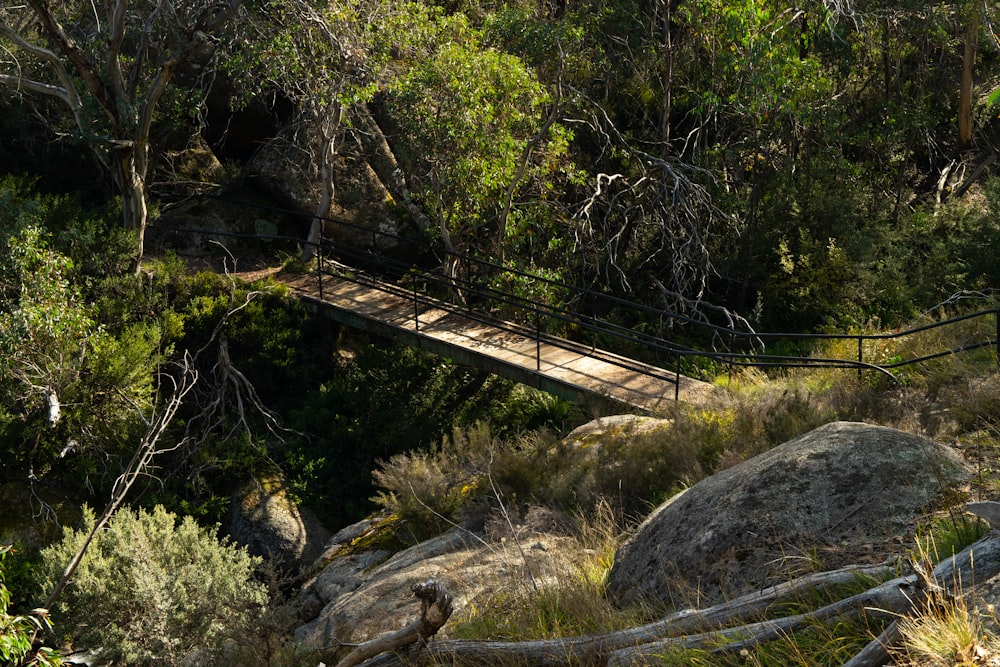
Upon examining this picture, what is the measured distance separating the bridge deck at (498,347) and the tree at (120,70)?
363cm

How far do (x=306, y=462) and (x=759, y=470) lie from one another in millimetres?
9868

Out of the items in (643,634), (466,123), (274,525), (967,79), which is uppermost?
(967,79)

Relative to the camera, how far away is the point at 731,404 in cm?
1016

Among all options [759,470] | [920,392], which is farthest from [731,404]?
[759,470]

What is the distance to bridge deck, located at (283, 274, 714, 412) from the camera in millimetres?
12227

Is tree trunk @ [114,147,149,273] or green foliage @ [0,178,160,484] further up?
tree trunk @ [114,147,149,273]

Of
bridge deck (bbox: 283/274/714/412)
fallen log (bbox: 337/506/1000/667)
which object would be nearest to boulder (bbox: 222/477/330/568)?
bridge deck (bbox: 283/274/714/412)

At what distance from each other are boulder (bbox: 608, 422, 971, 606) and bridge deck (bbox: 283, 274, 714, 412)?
508 centimetres

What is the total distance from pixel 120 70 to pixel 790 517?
13.4 m

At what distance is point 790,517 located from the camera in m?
5.54

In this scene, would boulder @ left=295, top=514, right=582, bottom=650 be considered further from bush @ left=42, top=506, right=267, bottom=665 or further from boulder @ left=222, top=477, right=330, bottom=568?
boulder @ left=222, top=477, right=330, bottom=568

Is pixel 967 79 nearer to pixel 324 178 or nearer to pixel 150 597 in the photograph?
pixel 324 178

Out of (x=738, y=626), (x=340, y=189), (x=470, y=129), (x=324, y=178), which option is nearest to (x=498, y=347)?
(x=470, y=129)

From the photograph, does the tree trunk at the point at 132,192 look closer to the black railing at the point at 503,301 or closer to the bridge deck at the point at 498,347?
the black railing at the point at 503,301
